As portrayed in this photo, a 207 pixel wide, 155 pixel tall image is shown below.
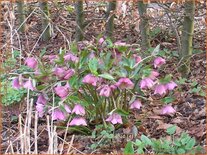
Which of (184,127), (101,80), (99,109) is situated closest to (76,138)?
(99,109)

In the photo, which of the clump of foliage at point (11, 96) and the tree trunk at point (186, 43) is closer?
the clump of foliage at point (11, 96)

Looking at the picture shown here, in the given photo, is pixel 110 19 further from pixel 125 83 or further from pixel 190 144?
pixel 190 144

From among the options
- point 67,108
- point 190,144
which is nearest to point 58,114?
point 67,108

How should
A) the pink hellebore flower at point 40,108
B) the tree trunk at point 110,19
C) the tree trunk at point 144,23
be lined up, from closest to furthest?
the pink hellebore flower at point 40,108, the tree trunk at point 144,23, the tree trunk at point 110,19

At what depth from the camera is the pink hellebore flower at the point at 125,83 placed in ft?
6.59

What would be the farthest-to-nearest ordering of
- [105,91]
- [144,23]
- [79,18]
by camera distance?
[79,18], [144,23], [105,91]

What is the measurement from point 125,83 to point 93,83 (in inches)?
5.0

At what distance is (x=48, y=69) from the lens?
2.23m

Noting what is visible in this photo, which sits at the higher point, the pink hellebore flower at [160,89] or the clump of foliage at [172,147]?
the pink hellebore flower at [160,89]

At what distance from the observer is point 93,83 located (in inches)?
79.3

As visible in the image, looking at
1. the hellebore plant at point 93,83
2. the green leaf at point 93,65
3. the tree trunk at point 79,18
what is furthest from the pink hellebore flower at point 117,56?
the tree trunk at point 79,18

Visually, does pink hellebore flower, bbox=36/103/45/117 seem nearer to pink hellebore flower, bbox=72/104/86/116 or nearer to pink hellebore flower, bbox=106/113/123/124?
pink hellebore flower, bbox=72/104/86/116

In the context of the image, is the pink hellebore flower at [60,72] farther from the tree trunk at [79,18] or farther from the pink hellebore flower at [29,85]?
the tree trunk at [79,18]

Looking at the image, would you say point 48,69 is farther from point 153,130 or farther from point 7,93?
point 153,130
